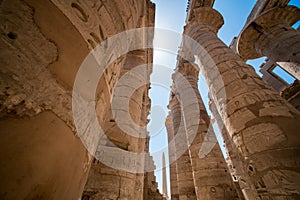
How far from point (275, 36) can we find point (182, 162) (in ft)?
19.8

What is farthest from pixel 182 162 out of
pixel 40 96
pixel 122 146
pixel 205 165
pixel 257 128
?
pixel 40 96

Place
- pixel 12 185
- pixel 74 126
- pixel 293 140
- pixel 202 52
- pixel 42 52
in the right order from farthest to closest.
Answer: pixel 202 52
pixel 293 140
pixel 74 126
pixel 42 52
pixel 12 185

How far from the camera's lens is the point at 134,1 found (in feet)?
7.34

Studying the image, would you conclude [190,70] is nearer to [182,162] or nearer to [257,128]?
[182,162]

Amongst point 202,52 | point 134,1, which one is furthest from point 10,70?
point 202,52

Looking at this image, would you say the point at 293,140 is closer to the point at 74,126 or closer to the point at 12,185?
the point at 74,126

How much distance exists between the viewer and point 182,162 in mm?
7234

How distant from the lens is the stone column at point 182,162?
604cm

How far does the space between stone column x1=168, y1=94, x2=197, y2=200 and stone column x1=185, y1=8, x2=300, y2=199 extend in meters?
4.12

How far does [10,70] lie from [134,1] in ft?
6.90

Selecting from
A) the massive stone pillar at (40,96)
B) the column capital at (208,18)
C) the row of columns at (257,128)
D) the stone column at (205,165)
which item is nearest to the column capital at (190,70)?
the stone column at (205,165)

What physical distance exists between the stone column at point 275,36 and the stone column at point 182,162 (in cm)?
476

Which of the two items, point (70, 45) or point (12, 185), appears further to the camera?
point (70, 45)

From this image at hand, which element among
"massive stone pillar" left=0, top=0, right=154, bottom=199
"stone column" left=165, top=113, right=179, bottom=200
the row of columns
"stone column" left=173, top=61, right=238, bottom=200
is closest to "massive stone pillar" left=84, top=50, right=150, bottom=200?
"massive stone pillar" left=0, top=0, right=154, bottom=199
